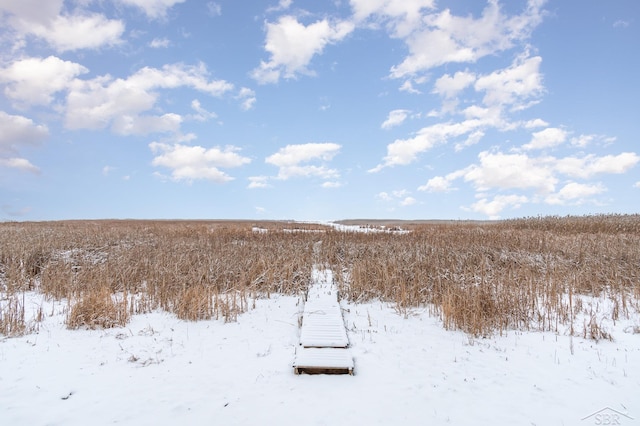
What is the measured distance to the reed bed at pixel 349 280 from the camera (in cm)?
766

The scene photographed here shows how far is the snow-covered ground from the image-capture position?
4469mm

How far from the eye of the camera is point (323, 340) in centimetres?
635

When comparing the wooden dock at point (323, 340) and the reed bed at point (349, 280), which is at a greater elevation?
the reed bed at point (349, 280)

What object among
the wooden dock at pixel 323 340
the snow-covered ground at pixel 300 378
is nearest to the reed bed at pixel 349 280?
the snow-covered ground at pixel 300 378

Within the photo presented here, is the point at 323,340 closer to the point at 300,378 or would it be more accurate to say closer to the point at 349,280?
the point at 300,378

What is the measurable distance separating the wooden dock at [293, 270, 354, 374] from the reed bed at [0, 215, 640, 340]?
1.42 metres

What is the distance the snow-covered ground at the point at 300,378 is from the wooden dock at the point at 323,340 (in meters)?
0.16

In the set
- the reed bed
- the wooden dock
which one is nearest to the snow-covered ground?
the wooden dock

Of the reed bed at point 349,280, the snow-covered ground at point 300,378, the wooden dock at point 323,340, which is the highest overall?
the reed bed at point 349,280

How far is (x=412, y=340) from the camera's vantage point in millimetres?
6875

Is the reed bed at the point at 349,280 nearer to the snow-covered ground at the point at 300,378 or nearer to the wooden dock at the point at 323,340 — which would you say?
the snow-covered ground at the point at 300,378

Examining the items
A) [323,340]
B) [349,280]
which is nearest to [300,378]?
[323,340]

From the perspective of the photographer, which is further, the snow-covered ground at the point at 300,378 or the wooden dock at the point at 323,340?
the wooden dock at the point at 323,340

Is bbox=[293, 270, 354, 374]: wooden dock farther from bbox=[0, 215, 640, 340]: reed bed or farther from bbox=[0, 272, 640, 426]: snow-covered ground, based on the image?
bbox=[0, 215, 640, 340]: reed bed
